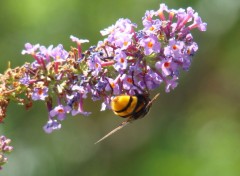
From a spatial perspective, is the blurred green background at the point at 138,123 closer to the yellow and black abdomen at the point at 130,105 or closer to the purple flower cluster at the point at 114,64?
the yellow and black abdomen at the point at 130,105

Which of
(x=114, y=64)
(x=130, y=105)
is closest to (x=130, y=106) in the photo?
(x=130, y=105)

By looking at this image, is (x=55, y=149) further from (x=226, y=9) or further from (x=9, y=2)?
(x=226, y=9)

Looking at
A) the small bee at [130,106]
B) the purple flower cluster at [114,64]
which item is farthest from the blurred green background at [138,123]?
the purple flower cluster at [114,64]

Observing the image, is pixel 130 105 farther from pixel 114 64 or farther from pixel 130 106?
pixel 114 64

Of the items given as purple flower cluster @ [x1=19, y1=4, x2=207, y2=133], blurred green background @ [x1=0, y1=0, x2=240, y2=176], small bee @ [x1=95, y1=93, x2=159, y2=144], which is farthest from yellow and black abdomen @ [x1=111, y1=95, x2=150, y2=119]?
blurred green background @ [x1=0, y1=0, x2=240, y2=176]

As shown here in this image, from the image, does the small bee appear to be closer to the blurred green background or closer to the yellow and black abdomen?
the yellow and black abdomen

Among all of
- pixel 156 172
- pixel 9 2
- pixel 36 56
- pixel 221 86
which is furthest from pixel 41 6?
pixel 36 56
